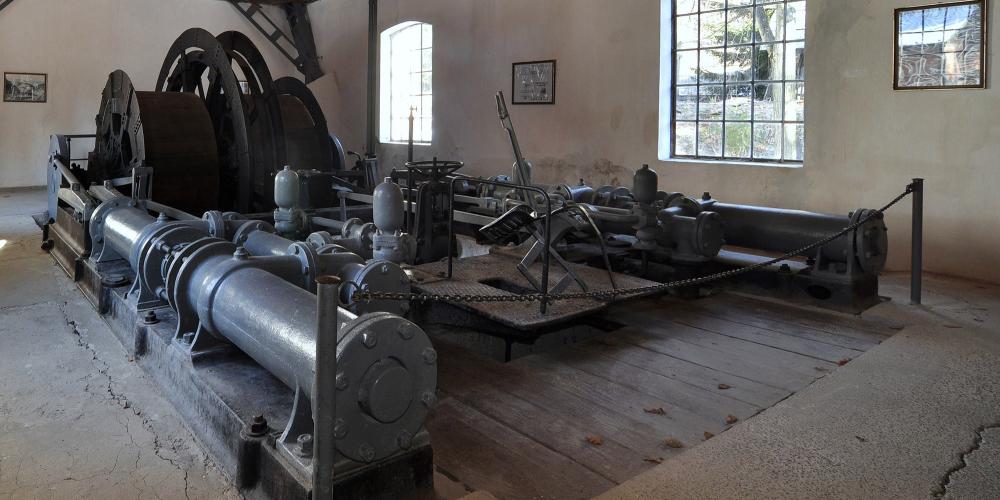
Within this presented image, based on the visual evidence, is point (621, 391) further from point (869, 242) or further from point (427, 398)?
point (869, 242)

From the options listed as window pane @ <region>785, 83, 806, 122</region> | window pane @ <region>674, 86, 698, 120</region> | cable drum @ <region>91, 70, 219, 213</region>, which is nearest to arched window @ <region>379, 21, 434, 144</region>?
window pane @ <region>674, 86, 698, 120</region>

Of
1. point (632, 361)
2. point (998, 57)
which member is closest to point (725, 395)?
point (632, 361)

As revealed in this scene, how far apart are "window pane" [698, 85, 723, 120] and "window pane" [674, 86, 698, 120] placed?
0.18ft

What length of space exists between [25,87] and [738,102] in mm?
9833

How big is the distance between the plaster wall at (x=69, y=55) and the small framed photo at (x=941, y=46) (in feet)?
34.3

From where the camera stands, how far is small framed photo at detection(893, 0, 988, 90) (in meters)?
4.89

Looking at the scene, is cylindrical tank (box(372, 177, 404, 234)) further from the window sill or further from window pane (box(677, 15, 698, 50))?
window pane (box(677, 15, 698, 50))

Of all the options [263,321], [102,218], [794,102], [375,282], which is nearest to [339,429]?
[263,321]

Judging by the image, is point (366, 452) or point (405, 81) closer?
point (366, 452)

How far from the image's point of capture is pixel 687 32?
679 cm

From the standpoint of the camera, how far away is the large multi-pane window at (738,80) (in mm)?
6125

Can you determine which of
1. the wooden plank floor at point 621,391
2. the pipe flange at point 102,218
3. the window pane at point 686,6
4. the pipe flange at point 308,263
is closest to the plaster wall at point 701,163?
the window pane at point 686,6

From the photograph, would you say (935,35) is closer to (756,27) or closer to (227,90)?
(756,27)

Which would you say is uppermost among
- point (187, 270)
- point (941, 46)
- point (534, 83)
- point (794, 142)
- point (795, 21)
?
point (795, 21)
